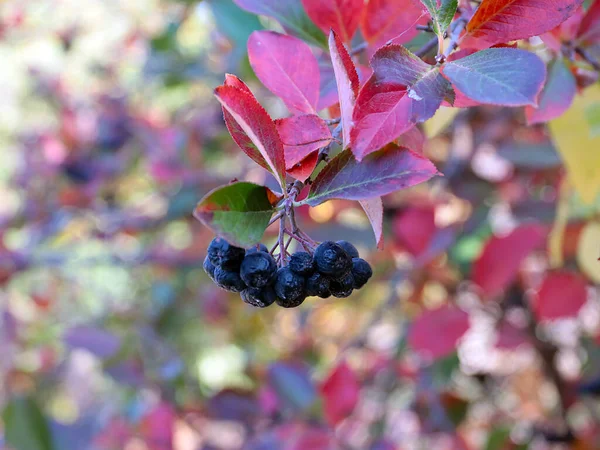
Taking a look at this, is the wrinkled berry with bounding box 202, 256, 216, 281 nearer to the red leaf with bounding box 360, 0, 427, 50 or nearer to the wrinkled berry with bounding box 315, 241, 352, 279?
the wrinkled berry with bounding box 315, 241, 352, 279

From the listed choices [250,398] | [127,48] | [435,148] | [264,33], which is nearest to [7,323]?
[127,48]

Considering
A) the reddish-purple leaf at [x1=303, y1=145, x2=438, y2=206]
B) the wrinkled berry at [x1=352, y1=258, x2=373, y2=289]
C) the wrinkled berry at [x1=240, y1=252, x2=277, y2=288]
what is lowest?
the wrinkled berry at [x1=352, y1=258, x2=373, y2=289]

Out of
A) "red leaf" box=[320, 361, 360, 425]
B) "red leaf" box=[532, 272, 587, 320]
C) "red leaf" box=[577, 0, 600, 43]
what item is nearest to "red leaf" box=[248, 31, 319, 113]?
"red leaf" box=[577, 0, 600, 43]

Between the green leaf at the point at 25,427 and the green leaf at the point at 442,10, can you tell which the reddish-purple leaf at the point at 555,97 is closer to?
the green leaf at the point at 442,10

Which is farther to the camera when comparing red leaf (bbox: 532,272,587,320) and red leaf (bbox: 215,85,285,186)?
red leaf (bbox: 532,272,587,320)

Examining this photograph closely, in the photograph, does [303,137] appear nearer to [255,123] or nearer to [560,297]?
[255,123]

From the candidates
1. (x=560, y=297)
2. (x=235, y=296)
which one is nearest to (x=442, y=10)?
(x=560, y=297)
